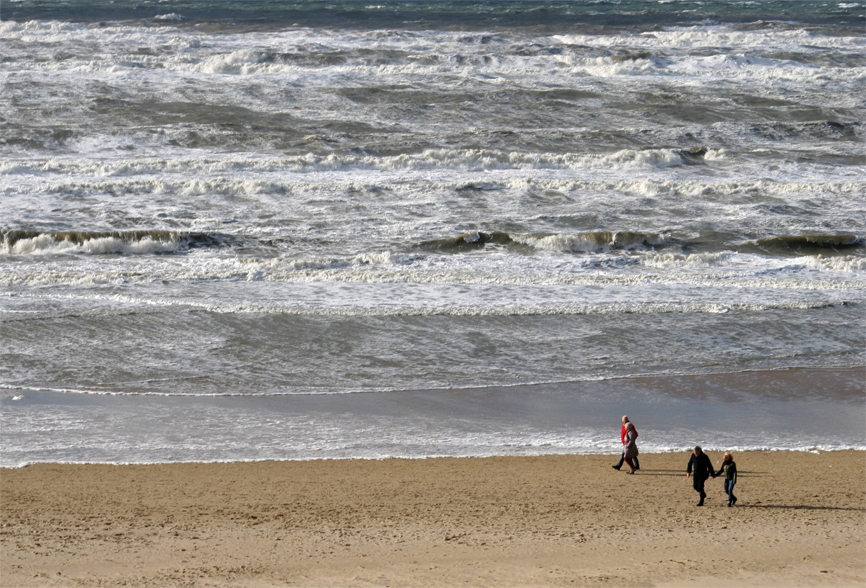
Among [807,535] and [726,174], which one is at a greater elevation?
[726,174]

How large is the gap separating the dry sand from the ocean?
29.3 inches

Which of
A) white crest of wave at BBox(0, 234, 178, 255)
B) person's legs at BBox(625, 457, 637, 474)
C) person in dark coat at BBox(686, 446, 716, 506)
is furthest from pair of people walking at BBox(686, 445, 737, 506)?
white crest of wave at BBox(0, 234, 178, 255)

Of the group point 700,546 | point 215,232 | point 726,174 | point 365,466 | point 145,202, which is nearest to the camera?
point 700,546

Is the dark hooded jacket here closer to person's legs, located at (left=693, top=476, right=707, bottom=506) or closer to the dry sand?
person's legs, located at (left=693, top=476, right=707, bottom=506)

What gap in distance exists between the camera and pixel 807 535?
29.6ft

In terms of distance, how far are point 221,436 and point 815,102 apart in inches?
1178

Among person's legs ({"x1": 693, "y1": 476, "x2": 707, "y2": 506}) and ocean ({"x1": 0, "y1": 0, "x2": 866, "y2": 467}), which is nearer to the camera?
person's legs ({"x1": 693, "y1": 476, "x2": 707, "y2": 506})

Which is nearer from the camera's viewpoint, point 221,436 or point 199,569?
point 199,569

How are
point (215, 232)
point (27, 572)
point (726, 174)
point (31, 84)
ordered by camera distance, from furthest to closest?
point (31, 84), point (726, 174), point (215, 232), point (27, 572)

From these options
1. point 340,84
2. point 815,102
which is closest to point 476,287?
point 340,84

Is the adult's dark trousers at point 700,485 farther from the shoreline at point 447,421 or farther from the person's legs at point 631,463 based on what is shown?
the shoreline at point 447,421

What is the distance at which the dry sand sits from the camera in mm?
8148

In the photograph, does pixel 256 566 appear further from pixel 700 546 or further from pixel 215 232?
pixel 215 232

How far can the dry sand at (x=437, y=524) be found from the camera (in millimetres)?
8148
